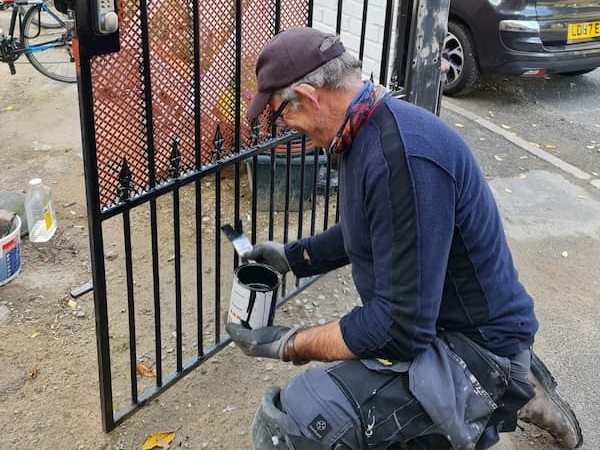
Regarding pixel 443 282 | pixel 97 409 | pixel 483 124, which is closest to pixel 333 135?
pixel 443 282

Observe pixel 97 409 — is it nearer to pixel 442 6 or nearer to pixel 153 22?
pixel 153 22

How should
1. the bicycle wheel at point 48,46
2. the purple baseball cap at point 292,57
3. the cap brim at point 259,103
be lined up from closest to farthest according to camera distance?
the purple baseball cap at point 292,57 < the cap brim at point 259,103 < the bicycle wheel at point 48,46

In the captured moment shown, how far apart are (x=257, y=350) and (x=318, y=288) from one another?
149 cm

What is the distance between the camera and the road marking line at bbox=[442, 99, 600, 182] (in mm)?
5379

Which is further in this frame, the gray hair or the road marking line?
the road marking line

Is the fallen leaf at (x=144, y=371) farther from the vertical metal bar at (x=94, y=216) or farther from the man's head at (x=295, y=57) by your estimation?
the man's head at (x=295, y=57)

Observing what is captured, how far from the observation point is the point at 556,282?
3.93m

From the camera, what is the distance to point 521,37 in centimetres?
650

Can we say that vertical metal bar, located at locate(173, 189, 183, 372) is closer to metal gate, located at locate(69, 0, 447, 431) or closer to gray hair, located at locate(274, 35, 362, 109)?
metal gate, located at locate(69, 0, 447, 431)

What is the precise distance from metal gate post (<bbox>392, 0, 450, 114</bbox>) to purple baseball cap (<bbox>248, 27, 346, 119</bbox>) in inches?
63.7

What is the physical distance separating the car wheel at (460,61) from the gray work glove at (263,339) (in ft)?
16.8

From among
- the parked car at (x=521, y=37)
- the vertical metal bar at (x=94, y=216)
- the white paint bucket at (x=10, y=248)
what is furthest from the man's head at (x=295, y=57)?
the parked car at (x=521, y=37)

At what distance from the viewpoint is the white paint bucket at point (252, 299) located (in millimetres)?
2324

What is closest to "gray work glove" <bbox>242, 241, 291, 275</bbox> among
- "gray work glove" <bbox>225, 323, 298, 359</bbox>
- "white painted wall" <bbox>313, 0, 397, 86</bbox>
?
"gray work glove" <bbox>225, 323, 298, 359</bbox>
